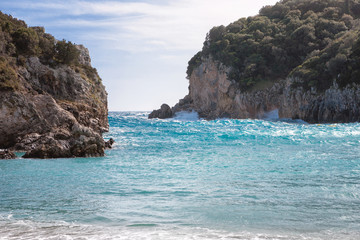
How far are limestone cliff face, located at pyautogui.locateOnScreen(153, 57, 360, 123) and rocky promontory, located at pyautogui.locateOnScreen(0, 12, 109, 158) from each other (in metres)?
34.5

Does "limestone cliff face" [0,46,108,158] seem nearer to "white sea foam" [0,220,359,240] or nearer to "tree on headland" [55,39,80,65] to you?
"tree on headland" [55,39,80,65]

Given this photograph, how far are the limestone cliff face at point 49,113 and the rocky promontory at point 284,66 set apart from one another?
3676cm

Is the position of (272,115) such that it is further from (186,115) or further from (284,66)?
(186,115)

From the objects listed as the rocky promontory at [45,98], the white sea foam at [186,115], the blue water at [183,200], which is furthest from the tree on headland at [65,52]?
the white sea foam at [186,115]

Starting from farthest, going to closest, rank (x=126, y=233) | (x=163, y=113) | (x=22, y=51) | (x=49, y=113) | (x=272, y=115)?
1. (x=163, y=113)
2. (x=272, y=115)
3. (x=22, y=51)
4. (x=49, y=113)
5. (x=126, y=233)

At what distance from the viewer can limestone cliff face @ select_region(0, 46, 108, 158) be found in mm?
18172

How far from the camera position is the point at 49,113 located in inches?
882

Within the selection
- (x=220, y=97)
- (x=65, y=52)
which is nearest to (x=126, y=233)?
(x=65, y=52)

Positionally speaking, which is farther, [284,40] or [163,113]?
[163,113]

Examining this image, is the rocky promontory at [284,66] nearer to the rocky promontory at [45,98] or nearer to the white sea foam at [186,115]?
the white sea foam at [186,115]

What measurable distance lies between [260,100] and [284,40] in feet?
50.2

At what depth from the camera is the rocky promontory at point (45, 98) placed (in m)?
18.4

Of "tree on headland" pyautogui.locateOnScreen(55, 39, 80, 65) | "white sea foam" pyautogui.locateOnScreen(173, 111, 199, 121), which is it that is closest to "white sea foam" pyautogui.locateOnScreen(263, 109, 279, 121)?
"white sea foam" pyautogui.locateOnScreen(173, 111, 199, 121)

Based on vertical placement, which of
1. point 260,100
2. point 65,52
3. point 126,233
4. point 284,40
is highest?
point 284,40
